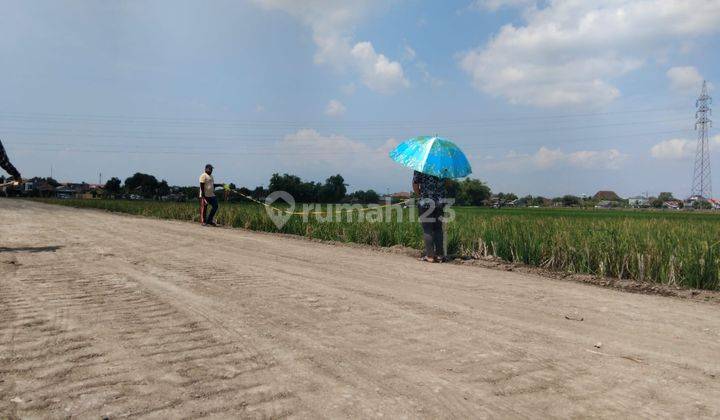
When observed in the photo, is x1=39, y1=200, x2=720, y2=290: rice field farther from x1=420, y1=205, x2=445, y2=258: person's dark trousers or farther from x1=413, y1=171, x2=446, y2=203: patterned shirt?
x1=413, y1=171, x2=446, y2=203: patterned shirt

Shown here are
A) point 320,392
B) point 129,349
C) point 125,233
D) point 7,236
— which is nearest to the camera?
point 320,392

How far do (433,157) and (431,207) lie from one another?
95 cm

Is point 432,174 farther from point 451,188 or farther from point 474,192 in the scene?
point 474,192

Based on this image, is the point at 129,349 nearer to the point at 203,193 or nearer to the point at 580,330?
the point at 580,330

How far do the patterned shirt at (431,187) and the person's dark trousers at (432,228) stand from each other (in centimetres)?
21

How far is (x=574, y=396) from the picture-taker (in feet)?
9.75

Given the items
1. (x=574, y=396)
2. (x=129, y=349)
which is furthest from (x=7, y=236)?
(x=574, y=396)

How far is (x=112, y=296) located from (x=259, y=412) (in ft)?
10.5

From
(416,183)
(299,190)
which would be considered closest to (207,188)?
Result: (416,183)

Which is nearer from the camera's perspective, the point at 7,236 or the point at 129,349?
the point at 129,349

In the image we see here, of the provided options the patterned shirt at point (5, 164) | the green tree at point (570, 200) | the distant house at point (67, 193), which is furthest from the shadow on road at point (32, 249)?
the green tree at point (570, 200)

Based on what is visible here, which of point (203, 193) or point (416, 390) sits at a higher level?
point (203, 193)

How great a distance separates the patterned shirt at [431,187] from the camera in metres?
8.86

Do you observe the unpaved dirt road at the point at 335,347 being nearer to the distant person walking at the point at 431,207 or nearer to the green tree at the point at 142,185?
the distant person walking at the point at 431,207
